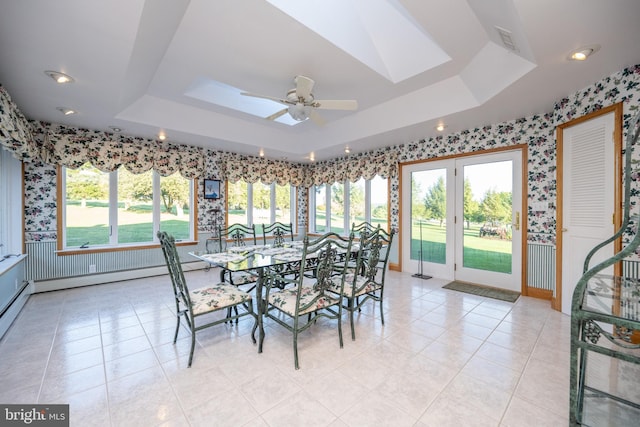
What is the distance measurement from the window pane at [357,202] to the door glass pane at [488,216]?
219cm

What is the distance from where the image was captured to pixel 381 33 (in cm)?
310

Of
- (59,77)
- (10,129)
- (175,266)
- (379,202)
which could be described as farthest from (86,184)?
(379,202)

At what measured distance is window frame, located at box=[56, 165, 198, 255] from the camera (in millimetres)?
4133

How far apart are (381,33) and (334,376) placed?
3541 millimetres

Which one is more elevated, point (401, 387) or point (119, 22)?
point (119, 22)

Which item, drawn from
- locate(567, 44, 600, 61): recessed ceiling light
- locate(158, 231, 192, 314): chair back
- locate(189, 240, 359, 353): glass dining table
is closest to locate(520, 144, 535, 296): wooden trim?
locate(567, 44, 600, 61): recessed ceiling light

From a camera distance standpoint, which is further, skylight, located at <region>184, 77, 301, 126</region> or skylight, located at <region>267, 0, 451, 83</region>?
skylight, located at <region>184, 77, 301, 126</region>

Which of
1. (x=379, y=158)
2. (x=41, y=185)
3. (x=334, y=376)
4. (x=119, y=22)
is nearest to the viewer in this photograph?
(x=119, y=22)

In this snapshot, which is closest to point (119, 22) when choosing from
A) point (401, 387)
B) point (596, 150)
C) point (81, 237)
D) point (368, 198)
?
point (401, 387)

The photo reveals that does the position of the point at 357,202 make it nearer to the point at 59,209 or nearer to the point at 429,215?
the point at 429,215

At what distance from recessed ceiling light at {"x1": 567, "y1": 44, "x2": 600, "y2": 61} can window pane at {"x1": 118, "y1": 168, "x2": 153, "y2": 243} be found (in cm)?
600

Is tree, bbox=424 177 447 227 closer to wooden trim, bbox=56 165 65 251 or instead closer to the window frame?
the window frame

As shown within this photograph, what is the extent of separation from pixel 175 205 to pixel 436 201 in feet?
16.3

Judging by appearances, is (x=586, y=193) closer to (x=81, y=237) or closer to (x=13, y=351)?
(x=13, y=351)
